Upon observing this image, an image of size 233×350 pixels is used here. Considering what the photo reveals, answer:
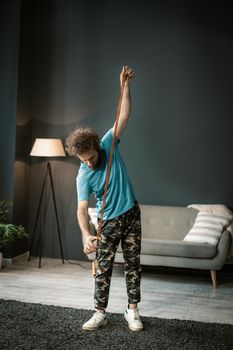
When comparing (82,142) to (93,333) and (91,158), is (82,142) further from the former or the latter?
(93,333)

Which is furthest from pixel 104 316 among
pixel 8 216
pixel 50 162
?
pixel 50 162

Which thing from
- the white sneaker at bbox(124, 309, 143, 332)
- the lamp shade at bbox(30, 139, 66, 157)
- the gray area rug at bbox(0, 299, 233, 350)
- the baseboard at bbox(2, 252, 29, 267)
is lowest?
the baseboard at bbox(2, 252, 29, 267)

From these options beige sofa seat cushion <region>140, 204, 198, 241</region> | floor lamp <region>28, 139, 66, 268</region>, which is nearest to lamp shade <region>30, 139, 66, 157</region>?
floor lamp <region>28, 139, 66, 268</region>

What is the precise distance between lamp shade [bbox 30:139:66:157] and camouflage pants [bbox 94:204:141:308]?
7.36 feet

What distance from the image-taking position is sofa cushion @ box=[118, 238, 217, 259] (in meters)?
4.48

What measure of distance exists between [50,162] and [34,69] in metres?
1.18

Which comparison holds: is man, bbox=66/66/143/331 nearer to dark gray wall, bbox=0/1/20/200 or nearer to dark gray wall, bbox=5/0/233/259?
dark gray wall, bbox=5/0/233/259

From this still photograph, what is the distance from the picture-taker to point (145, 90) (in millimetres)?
5484

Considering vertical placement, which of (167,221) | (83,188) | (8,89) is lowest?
(167,221)

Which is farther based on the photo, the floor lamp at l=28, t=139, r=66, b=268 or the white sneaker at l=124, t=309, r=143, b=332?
the floor lamp at l=28, t=139, r=66, b=268

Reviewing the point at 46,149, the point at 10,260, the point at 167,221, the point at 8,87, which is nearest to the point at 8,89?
the point at 8,87

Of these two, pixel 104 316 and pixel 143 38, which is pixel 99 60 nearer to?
pixel 143 38

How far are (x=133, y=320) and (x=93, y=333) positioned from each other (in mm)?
299

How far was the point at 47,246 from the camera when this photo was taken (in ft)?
18.8
